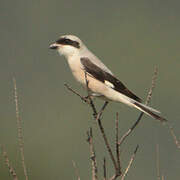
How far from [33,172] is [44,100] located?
21120 millimetres

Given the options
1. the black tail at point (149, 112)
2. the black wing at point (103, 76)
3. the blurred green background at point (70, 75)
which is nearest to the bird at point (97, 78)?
the black wing at point (103, 76)

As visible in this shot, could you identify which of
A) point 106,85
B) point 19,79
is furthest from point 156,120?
point 19,79

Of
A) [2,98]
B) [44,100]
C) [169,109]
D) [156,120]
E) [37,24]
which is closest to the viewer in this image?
[156,120]

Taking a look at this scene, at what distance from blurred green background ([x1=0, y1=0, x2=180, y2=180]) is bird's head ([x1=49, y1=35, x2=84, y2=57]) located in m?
6.29

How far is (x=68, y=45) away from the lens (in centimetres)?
565

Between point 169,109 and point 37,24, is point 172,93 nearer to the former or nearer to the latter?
point 169,109

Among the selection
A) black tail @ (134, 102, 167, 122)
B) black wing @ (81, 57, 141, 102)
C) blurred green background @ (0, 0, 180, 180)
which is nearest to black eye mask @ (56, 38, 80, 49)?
black wing @ (81, 57, 141, 102)

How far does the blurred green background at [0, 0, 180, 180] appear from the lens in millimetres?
22859

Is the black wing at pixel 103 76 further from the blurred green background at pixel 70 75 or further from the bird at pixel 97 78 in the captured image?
the blurred green background at pixel 70 75

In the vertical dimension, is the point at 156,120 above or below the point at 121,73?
above

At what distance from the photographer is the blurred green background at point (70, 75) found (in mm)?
22859

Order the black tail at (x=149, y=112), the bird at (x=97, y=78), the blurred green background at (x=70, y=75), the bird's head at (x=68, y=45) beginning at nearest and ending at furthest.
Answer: the black tail at (x=149, y=112)
the bird at (x=97, y=78)
the bird's head at (x=68, y=45)
the blurred green background at (x=70, y=75)

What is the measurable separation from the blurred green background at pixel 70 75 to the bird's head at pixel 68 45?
629 cm

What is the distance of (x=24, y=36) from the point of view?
152 ft
